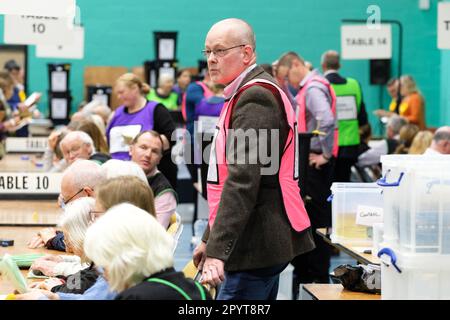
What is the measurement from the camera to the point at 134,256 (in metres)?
2.34

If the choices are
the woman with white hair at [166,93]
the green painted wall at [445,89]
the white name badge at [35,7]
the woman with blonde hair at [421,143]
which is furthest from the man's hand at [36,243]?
the green painted wall at [445,89]

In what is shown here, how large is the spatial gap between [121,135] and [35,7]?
7.96 ft

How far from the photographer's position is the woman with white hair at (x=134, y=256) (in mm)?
2334

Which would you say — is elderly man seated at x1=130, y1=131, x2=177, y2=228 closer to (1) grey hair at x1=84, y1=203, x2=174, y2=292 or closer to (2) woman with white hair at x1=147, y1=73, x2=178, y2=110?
(1) grey hair at x1=84, y1=203, x2=174, y2=292

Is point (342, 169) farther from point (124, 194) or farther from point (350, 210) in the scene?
point (124, 194)

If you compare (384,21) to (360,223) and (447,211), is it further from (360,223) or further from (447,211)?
(447,211)

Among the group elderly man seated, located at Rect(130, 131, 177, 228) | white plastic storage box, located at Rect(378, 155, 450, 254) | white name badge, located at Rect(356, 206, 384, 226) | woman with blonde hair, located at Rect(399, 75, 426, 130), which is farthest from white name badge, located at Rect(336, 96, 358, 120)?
white plastic storage box, located at Rect(378, 155, 450, 254)

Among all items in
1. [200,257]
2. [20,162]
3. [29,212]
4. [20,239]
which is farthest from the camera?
[20,162]

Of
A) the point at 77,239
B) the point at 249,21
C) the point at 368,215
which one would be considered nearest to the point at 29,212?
the point at 368,215

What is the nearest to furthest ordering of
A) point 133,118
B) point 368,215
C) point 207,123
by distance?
point 368,215 → point 133,118 → point 207,123

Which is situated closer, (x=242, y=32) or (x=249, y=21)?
(x=242, y=32)

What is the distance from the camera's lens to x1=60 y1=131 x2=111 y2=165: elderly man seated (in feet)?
19.0

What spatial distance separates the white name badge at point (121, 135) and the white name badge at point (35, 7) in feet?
7.68
